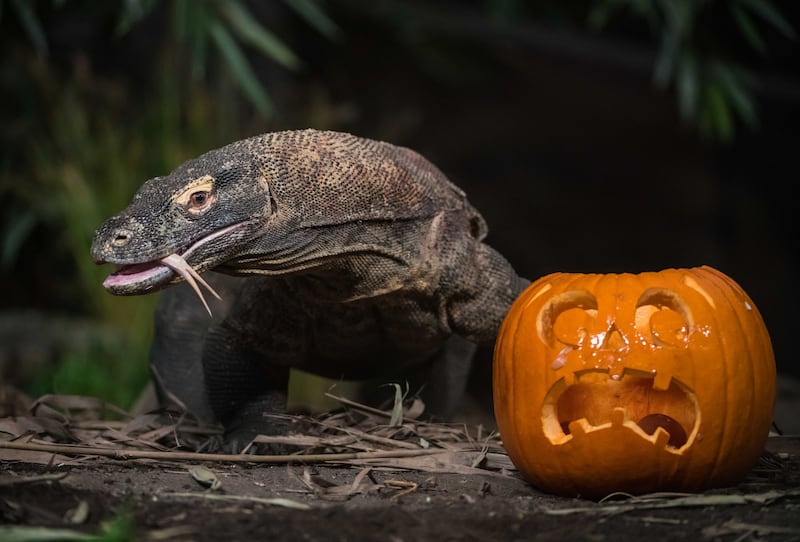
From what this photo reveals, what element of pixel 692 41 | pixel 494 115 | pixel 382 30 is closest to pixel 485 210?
pixel 494 115

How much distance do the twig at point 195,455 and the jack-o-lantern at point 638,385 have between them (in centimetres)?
39

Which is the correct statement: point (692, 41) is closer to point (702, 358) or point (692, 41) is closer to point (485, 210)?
point (485, 210)

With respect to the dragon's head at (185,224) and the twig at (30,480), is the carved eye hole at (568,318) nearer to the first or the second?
the dragon's head at (185,224)

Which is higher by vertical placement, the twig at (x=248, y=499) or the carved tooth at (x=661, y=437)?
the carved tooth at (x=661, y=437)

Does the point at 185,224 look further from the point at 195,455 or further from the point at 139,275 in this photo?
the point at 195,455

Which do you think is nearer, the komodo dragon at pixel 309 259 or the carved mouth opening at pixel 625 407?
the carved mouth opening at pixel 625 407

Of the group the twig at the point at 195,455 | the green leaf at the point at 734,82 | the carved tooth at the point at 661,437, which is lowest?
the twig at the point at 195,455

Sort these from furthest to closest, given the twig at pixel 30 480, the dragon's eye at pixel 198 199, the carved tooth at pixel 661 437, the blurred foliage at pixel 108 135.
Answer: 1. the blurred foliage at pixel 108 135
2. the dragon's eye at pixel 198 199
3. the carved tooth at pixel 661 437
4. the twig at pixel 30 480

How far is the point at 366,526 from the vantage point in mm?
2172

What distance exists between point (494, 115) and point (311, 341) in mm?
7881

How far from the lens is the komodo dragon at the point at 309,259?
2.71 m

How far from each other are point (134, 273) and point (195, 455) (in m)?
0.51

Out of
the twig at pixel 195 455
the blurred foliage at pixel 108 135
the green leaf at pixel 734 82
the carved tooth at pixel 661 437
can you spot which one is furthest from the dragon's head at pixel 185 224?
the green leaf at pixel 734 82

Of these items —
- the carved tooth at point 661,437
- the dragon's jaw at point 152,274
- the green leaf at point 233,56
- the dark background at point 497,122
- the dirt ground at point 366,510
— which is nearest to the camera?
the dirt ground at point 366,510
